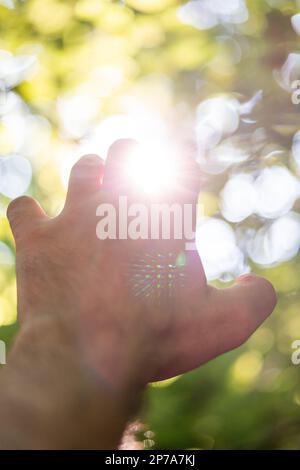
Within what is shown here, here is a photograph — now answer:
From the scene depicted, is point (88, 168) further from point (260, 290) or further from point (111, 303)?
point (260, 290)

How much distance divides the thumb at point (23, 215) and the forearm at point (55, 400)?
255 mm

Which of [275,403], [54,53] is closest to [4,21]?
[54,53]

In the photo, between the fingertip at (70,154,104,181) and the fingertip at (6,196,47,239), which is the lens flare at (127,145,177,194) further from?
the fingertip at (6,196,47,239)

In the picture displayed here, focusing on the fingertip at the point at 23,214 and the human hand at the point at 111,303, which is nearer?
the human hand at the point at 111,303

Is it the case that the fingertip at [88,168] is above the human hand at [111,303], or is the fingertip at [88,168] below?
above

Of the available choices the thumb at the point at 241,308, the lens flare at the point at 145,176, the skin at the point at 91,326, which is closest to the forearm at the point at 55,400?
the skin at the point at 91,326

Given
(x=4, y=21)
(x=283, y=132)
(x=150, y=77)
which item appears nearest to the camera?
(x=4, y=21)

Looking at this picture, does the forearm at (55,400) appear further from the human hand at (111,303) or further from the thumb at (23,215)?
the thumb at (23,215)

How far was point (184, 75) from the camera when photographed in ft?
8.43

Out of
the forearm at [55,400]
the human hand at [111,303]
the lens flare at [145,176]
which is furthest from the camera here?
the lens flare at [145,176]

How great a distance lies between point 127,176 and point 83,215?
12 centimetres

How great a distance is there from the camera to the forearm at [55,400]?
931 millimetres

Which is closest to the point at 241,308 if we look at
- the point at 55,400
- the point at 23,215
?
the point at 55,400

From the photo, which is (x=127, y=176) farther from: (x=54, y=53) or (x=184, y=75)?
(x=184, y=75)
